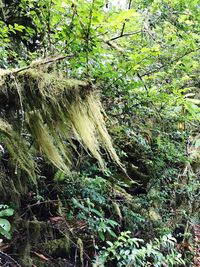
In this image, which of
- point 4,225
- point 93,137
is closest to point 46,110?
point 93,137

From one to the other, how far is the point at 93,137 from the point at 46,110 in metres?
0.40

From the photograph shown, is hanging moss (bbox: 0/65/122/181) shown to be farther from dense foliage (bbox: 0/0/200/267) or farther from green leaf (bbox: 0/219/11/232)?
green leaf (bbox: 0/219/11/232)

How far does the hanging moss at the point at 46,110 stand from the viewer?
6.30ft

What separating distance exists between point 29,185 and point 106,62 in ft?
4.80

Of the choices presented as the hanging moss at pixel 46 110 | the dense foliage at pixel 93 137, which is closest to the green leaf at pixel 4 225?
the dense foliage at pixel 93 137

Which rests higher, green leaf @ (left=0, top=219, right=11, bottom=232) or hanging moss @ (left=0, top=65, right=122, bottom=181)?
hanging moss @ (left=0, top=65, right=122, bottom=181)

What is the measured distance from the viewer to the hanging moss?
192 centimetres

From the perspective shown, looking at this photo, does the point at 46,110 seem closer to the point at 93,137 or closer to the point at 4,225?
the point at 93,137

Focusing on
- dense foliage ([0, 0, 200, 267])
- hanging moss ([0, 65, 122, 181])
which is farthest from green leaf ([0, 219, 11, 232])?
hanging moss ([0, 65, 122, 181])

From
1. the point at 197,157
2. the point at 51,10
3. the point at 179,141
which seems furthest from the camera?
the point at 197,157

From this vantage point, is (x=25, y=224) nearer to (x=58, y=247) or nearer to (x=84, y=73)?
(x=58, y=247)

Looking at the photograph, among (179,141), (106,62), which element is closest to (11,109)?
(106,62)

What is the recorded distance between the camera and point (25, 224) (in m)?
2.94

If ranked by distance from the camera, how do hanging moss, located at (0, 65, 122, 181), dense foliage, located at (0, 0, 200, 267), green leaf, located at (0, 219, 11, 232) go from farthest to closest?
1. green leaf, located at (0, 219, 11, 232)
2. dense foliage, located at (0, 0, 200, 267)
3. hanging moss, located at (0, 65, 122, 181)
